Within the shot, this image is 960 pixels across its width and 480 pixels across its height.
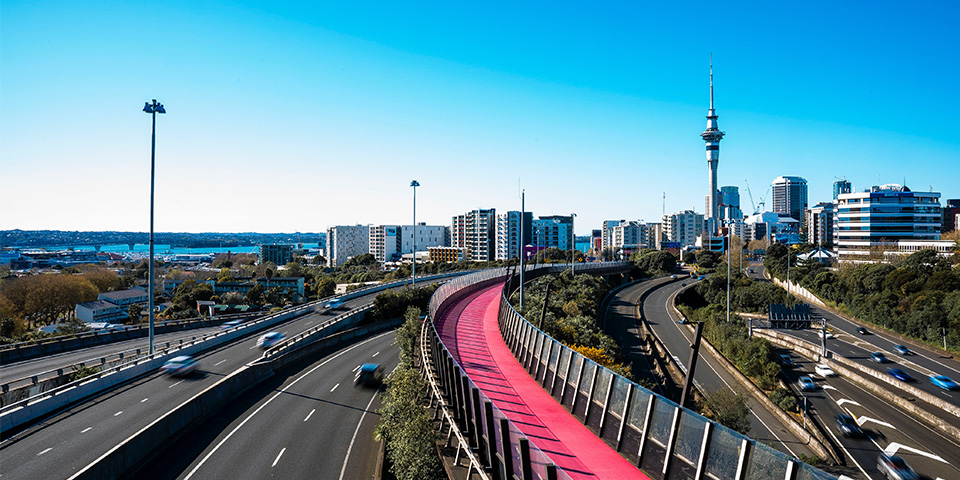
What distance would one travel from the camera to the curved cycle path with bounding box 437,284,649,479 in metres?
11.2

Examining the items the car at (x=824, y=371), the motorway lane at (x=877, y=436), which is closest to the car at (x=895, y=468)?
the motorway lane at (x=877, y=436)

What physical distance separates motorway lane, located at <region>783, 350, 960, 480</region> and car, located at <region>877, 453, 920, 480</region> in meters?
0.54

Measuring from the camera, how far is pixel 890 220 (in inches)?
3472

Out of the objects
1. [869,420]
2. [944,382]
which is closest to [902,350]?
[944,382]

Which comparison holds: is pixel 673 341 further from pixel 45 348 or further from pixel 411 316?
pixel 45 348

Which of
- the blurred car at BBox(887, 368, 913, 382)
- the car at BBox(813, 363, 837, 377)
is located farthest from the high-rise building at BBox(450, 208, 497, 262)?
the blurred car at BBox(887, 368, 913, 382)

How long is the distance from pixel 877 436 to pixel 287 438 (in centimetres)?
3271

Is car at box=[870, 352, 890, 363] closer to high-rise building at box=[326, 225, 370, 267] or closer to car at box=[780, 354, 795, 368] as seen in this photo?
car at box=[780, 354, 795, 368]

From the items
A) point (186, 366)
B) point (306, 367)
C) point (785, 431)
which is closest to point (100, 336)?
point (186, 366)

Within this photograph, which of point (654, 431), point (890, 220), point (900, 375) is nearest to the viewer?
point (654, 431)

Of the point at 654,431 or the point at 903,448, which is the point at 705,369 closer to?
the point at 903,448

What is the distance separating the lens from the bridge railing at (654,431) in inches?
311

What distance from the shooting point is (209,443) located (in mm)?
20125

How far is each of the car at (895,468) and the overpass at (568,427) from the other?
62.3 ft
